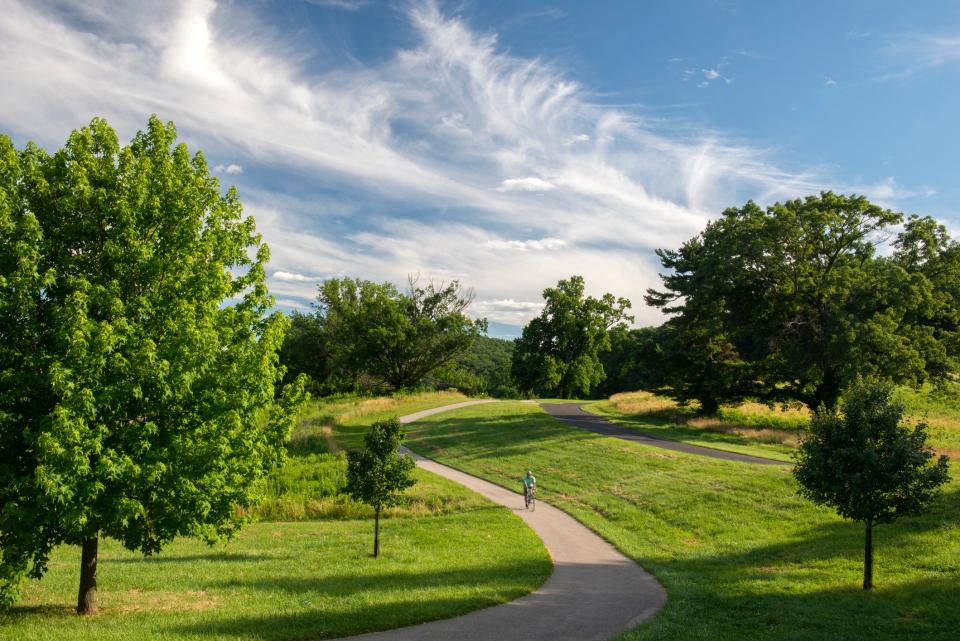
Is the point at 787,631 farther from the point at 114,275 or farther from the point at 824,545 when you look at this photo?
the point at 114,275

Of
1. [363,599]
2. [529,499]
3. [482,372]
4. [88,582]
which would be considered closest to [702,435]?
[529,499]

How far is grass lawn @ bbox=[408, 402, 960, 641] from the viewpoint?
37.4ft

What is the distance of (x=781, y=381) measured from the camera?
133 ft

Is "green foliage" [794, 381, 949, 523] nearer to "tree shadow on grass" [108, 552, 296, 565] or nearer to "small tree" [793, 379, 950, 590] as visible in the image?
"small tree" [793, 379, 950, 590]

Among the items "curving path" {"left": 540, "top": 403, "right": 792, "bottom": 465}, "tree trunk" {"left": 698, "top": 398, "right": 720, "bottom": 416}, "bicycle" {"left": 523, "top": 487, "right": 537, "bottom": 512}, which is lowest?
"bicycle" {"left": 523, "top": 487, "right": 537, "bottom": 512}

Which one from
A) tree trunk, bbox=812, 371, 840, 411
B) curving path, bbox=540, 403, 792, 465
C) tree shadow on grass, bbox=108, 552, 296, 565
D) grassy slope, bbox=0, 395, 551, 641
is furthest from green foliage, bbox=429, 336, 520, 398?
tree shadow on grass, bbox=108, 552, 296, 565

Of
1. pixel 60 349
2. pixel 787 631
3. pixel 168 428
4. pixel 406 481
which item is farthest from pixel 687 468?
pixel 60 349

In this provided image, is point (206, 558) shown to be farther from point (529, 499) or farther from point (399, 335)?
point (399, 335)

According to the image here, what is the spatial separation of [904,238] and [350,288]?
188 ft

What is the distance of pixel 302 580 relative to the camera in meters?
14.9

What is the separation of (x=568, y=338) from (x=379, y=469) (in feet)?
192

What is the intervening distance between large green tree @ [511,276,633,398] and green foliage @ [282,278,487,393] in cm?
1095

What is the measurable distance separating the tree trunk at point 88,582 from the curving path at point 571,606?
532 centimetres

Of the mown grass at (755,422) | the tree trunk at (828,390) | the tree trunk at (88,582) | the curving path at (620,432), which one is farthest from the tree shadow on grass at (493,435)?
the tree trunk at (88,582)
